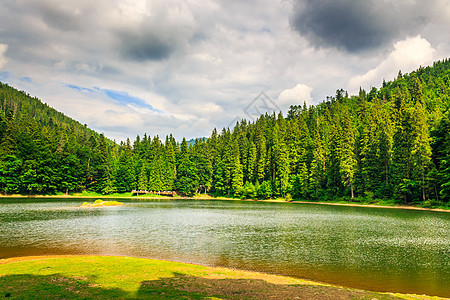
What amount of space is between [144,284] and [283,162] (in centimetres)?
9006

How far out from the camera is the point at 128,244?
23.2 meters

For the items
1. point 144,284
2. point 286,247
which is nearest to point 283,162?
point 286,247

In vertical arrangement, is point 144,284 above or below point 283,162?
below

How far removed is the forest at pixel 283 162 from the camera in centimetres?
6413

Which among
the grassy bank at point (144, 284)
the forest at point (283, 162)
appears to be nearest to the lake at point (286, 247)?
the grassy bank at point (144, 284)

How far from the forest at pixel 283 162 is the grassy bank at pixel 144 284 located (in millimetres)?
60283

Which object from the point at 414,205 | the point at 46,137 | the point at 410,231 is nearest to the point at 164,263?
the point at 410,231

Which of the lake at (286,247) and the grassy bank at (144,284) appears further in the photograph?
the lake at (286,247)

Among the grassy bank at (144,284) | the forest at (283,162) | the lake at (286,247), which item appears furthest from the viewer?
the forest at (283,162)

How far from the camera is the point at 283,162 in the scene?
97.7m

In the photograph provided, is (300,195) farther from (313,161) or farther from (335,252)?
(335,252)

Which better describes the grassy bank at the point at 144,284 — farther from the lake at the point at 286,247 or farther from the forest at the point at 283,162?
the forest at the point at 283,162

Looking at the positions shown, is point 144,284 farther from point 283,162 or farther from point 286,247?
point 283,162

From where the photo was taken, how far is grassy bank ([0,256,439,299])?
970 cm
